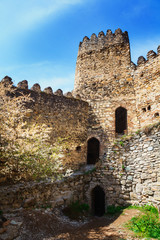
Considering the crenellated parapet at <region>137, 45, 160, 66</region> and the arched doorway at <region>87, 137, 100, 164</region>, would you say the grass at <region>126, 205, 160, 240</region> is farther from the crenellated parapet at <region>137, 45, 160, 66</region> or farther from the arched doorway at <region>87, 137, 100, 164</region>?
the crenellated parapet at <region>137, 45, 160, 66</region>

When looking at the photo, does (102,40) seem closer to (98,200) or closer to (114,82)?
(114,82)

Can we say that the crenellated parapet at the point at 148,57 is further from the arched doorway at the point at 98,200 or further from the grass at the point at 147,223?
the grass at the point at 147,223

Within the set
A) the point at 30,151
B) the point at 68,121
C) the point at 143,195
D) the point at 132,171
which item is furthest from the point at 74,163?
the point at 30,151

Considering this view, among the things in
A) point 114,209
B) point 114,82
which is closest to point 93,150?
point 114,82

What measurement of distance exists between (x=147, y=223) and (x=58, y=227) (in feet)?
10.3

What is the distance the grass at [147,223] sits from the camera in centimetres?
517

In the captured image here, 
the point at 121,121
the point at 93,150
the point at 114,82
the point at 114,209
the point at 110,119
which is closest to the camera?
the point at 114,209

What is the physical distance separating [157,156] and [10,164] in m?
5.77

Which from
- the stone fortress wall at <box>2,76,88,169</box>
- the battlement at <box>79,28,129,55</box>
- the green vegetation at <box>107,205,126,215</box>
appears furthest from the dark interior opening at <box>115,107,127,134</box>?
the green vegetation at <box>107,205,126,215</box>

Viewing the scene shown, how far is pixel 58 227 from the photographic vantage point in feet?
20.7

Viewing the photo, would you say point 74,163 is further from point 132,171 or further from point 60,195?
point 132,171

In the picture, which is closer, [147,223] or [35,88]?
[147,223]

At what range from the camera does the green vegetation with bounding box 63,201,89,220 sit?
7.61 m

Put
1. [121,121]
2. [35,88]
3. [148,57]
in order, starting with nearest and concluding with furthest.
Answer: [35,88] < [148,57] < [121,121]
